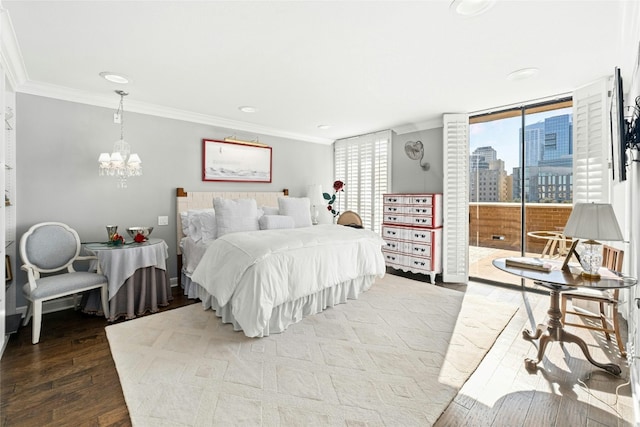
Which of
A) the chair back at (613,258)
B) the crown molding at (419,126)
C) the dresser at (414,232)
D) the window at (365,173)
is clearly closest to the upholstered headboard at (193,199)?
the window at (365,173)

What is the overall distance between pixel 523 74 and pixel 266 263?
3040 millimetres

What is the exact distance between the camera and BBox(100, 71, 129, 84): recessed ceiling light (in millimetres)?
2933

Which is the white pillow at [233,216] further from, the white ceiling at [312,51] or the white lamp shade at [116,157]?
the white ceiling at [312,51]

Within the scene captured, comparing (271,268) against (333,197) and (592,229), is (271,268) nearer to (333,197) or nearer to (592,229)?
(592,229)

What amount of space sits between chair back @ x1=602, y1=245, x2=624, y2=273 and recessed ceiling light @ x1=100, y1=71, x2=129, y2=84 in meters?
4.78

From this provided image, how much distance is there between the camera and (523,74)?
293cm

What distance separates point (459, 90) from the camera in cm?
342

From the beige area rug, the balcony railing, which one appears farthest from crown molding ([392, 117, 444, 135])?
the beige area rug

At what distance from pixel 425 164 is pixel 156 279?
4.15m

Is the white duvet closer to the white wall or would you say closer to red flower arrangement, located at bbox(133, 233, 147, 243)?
red flower arrangement, located at bbox(133, 233, 147, 243)

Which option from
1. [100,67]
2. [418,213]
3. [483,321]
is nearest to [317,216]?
[418,213]

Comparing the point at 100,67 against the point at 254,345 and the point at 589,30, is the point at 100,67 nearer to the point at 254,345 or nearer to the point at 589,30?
the point at 254,345

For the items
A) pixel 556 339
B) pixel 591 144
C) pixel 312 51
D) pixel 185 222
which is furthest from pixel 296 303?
pixel 591 144

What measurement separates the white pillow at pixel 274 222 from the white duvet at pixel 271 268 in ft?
1.81
